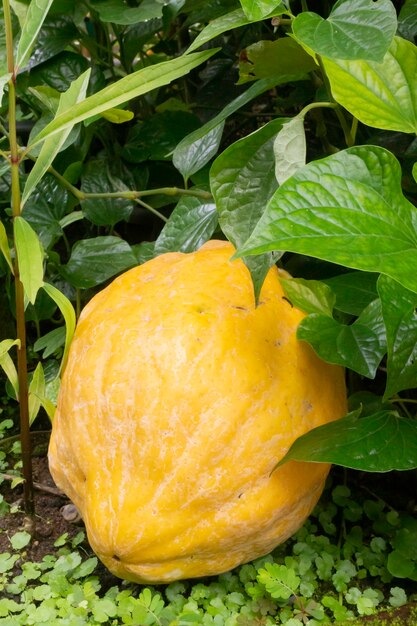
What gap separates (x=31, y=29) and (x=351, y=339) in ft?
1.73

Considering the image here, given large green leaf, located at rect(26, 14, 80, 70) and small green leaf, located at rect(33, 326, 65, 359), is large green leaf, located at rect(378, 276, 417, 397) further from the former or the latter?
large green leaf, located at rect(26, 14, 80, 70)

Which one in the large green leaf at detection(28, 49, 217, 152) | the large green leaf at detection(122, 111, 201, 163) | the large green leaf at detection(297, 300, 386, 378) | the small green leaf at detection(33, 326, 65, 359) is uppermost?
the large green leaf at detection(28, 49, 217, 152)

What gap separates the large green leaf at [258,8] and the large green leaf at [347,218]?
0.16 metres

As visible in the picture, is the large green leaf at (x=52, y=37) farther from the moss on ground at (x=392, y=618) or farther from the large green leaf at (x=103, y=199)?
the moss on ground at (x=392, y=618)

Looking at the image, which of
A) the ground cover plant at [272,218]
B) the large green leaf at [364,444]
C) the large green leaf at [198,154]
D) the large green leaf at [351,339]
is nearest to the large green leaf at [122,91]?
the ground cover plant at [272,218]

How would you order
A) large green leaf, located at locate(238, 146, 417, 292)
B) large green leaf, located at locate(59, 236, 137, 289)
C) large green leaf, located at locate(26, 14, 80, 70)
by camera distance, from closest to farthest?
large green leaf, located at locate(238, 146, 417, 292) < large green leaf, located at locate(59, 236, 137, 289) < large green leaf, located at locate(26, 14, 80, 70)

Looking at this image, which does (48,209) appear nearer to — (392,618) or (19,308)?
(19,308)

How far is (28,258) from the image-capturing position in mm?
894

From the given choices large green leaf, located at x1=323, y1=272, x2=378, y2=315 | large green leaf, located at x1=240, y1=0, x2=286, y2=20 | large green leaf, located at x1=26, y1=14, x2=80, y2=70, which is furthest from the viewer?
large green leaf, located at x1=26, y1=14, x2=80, y2=70

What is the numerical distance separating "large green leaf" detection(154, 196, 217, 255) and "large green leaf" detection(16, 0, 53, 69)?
30 centimetres

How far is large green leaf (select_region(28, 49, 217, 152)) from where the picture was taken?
2.86 feet

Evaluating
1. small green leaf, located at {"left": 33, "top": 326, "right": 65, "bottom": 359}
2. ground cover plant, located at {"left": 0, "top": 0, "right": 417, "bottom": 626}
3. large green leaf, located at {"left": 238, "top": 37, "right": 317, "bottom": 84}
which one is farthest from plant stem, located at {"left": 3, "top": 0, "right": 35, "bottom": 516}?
large green leaf, located at {"left": 238, "top": 37, "right": 317, "bottom": 84}

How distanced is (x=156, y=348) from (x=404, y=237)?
0.34 metres

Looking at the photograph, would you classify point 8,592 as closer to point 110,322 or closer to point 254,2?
point 110,322
